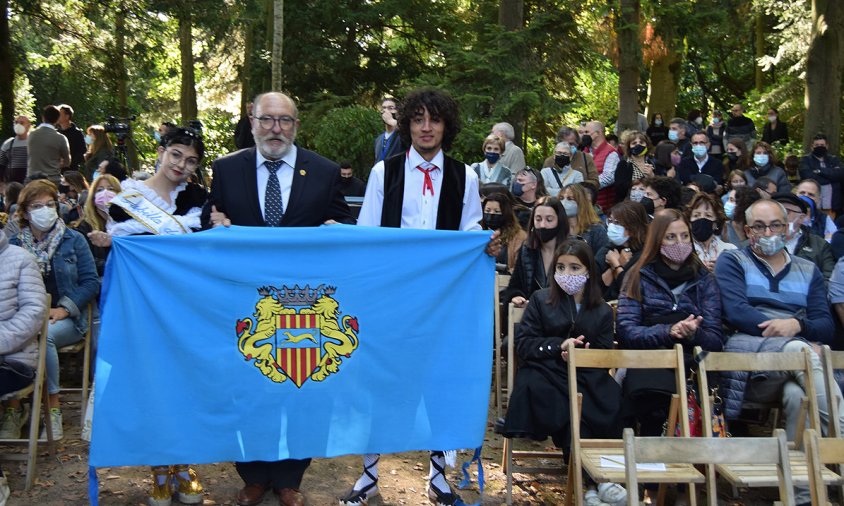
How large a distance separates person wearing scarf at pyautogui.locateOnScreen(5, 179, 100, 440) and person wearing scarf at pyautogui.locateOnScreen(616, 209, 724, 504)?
399 centimetres

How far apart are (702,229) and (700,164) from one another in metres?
5.95

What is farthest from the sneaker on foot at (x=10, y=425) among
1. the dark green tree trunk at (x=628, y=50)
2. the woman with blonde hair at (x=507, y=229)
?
the dark green tree trunk at (x=628, y=50)

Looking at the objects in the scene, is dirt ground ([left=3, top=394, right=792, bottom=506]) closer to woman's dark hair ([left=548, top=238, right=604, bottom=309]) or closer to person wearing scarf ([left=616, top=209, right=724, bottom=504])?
person wearing scarf ([left=616, top=209, right=724, bottom=504])

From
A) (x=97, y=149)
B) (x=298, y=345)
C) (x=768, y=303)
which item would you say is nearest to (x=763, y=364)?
(x=768, y=303)

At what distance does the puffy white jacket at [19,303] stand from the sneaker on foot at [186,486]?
1.32 m

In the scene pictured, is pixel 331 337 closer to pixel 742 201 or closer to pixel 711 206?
pixel 711 206

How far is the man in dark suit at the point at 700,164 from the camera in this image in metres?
13.7

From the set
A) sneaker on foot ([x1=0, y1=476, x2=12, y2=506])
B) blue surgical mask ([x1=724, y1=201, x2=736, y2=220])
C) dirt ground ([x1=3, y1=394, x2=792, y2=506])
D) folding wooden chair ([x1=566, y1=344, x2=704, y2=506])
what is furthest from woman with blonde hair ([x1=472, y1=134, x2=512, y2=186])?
sneaker on foot ([x1=0, y1=476, x2=12, y2=506])

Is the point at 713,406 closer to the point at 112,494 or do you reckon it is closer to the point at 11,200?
the point at 112,494

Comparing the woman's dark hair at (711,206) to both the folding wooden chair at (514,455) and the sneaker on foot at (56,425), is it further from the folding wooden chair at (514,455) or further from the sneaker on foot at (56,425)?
the sneaker on foot at (56,425)

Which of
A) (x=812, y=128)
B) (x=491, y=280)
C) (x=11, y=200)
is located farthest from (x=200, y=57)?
(x=491, y=280)

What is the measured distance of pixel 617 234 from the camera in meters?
7.91

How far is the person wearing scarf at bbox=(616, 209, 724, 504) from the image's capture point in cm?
640

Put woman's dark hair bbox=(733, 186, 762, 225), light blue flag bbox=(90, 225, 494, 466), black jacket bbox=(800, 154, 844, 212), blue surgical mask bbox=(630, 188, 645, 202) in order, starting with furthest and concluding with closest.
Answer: black jacket bbox=(800, 154, 844, 212) → blue surgical mask bbox=(630, 188, 645, 202) → woman's dark hair bbox=(733, 186, 762, 225) → light blue flag bbox=(90, 225, 494, 466)
